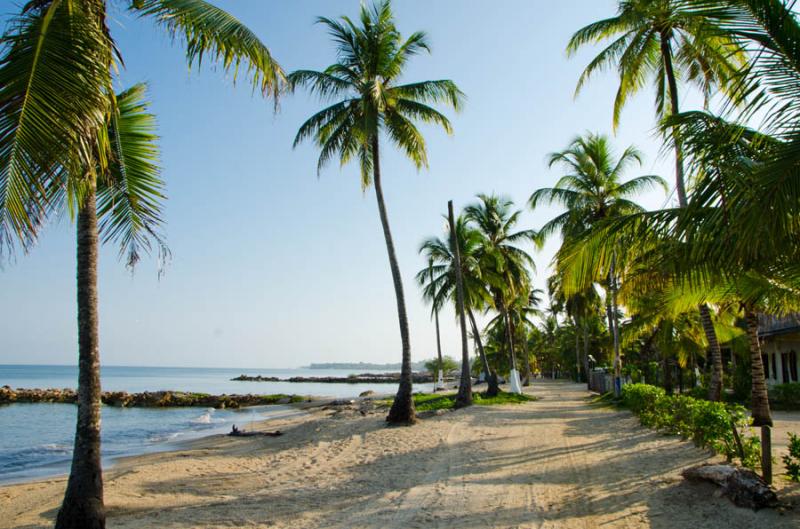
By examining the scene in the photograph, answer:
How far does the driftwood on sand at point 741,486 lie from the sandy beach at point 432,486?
124mm

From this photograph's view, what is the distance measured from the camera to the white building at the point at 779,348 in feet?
71.1

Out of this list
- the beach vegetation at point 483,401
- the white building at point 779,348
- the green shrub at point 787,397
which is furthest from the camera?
the beach vegetation at point 483,401

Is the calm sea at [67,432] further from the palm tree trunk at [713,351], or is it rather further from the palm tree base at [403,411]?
the palm tree trunk at [713,351]

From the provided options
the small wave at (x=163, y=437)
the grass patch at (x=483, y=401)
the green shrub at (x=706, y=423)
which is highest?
the green shrub at (x=706, y=423)

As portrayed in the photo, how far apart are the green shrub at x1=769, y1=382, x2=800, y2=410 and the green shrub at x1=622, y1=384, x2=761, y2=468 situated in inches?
331

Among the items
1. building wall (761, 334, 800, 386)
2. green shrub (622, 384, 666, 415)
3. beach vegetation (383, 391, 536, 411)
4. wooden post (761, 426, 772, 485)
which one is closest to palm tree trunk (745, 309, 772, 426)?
green shrub (622, 384, 666, 415)

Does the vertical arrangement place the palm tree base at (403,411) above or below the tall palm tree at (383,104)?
below

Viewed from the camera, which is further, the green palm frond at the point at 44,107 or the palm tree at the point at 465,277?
the palm tree at the point at 465,277

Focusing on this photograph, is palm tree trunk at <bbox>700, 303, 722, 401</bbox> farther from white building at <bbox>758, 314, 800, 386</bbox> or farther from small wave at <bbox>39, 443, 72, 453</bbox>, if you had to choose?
small wave at <bbox>39, 443, 72, 453</bbox>

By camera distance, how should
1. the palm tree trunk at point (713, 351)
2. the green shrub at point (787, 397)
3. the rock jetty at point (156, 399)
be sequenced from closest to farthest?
1. the palm tree trunk at point (713, 351)
2. the green shrub at point (787, 397)
3. the rock jetty at point (156, 399)

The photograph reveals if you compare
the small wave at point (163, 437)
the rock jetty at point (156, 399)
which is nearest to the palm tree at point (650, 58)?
the small wave at point (163, 437)

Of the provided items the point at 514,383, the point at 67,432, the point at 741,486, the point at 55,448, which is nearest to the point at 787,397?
the point at 514,383

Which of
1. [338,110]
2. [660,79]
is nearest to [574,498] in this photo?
[660,79]

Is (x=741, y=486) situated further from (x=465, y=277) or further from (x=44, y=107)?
(x=465, y=277)
